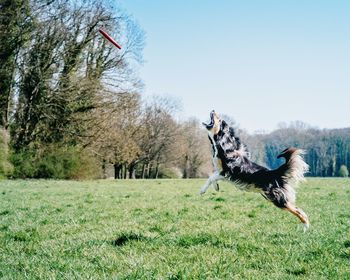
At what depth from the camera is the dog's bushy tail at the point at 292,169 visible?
254 inches

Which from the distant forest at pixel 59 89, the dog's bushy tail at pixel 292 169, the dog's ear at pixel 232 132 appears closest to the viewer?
the dog's ear at pixel 232 132

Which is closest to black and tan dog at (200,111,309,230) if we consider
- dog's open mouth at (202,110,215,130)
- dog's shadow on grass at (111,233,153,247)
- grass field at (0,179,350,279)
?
dog's open mouth at (202,110,215,130)

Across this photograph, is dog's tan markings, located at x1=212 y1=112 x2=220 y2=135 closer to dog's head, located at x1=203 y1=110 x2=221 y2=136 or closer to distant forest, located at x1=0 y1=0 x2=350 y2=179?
dog's head, located at x1=203 y1=110 x2=221 y2=136

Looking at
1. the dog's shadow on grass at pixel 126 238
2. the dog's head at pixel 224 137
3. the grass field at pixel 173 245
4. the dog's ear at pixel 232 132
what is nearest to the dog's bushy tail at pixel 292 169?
the dog's head at pixel 224 137

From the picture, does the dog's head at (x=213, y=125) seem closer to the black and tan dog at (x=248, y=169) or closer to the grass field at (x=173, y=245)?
the black and tan dog at (x=248, y=169)

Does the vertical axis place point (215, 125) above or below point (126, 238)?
above

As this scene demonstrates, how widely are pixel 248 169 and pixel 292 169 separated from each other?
807mm

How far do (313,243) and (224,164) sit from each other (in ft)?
11.3

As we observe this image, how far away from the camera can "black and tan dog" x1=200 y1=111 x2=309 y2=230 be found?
5801mm

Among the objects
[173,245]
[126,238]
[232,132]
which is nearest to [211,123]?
[232,132]

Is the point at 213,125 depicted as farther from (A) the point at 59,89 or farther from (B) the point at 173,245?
(A) the point at 59,89

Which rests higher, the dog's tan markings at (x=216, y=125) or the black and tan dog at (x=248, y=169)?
the dog's tan markings at (x=216, y=125)

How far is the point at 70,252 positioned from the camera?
25.4 feet

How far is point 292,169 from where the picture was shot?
255 inches
